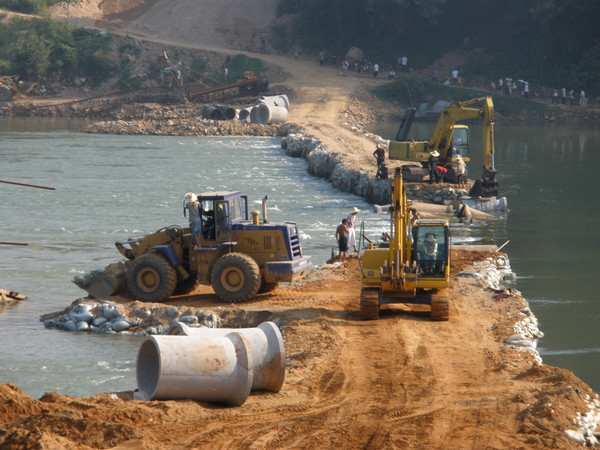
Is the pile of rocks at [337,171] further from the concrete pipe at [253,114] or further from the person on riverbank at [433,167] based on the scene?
the concrete pipe at [253,114]

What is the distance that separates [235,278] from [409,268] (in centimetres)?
421

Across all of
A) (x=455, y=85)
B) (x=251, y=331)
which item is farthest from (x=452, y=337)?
(x=455, y=85)

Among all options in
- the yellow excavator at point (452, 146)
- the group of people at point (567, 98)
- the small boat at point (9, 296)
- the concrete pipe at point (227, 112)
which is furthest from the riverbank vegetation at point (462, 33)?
the small boat at point (9, 296)

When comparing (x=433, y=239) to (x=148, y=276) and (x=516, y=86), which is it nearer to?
(x=148, y=276)

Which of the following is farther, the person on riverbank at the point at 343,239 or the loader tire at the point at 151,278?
the person on riverbank at the point at 343,239

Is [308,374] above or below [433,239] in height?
below

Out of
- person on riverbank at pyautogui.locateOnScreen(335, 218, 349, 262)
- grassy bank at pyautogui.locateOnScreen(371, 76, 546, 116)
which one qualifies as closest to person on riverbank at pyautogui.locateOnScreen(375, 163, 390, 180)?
person on riverbank at pyautogui.locateOnScreen(335, 218, 349, 262)

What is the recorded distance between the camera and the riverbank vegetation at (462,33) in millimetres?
80375

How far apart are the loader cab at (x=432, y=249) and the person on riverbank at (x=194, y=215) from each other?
4.93 m

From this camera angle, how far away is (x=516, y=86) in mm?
79250


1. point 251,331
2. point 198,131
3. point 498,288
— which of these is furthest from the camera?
point 198,131

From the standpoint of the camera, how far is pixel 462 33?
87.6 metres

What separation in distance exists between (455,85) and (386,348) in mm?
66174

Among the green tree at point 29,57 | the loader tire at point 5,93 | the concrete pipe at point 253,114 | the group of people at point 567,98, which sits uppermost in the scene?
the green tree at point 29,57
